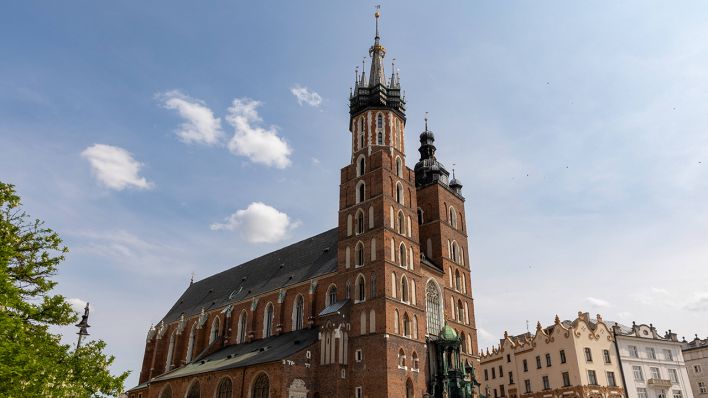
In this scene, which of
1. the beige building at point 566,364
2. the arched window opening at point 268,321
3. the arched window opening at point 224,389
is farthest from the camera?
the beige building at point 566,364

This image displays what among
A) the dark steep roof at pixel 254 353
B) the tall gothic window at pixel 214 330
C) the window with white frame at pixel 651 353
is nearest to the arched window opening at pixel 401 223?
the dark steep roof at pixel 254 353

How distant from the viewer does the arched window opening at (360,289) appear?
115 feet

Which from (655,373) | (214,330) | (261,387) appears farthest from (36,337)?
(655,373)

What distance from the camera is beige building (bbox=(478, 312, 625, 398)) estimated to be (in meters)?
46.0

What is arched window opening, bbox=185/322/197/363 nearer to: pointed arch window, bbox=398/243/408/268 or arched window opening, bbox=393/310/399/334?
arched window opening, bbox=393/310/399/334

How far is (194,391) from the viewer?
1549 inches

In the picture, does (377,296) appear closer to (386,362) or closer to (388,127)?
(386,362)

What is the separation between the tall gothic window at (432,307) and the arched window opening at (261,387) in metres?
11.8

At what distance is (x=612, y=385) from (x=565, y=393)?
4323 mm

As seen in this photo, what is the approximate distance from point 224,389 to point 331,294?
10.0 meters

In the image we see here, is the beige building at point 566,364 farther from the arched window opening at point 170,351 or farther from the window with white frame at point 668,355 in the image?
the arched window opening at point 170,351

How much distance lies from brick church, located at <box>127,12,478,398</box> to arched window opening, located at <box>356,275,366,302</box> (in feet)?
0.31

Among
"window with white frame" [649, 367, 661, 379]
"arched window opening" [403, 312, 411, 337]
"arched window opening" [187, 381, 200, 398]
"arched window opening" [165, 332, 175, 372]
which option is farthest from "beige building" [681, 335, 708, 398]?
"arched window opening" [165, 332, 175, 372]

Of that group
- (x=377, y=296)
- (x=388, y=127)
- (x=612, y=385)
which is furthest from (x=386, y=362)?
(x=612, y=385)
